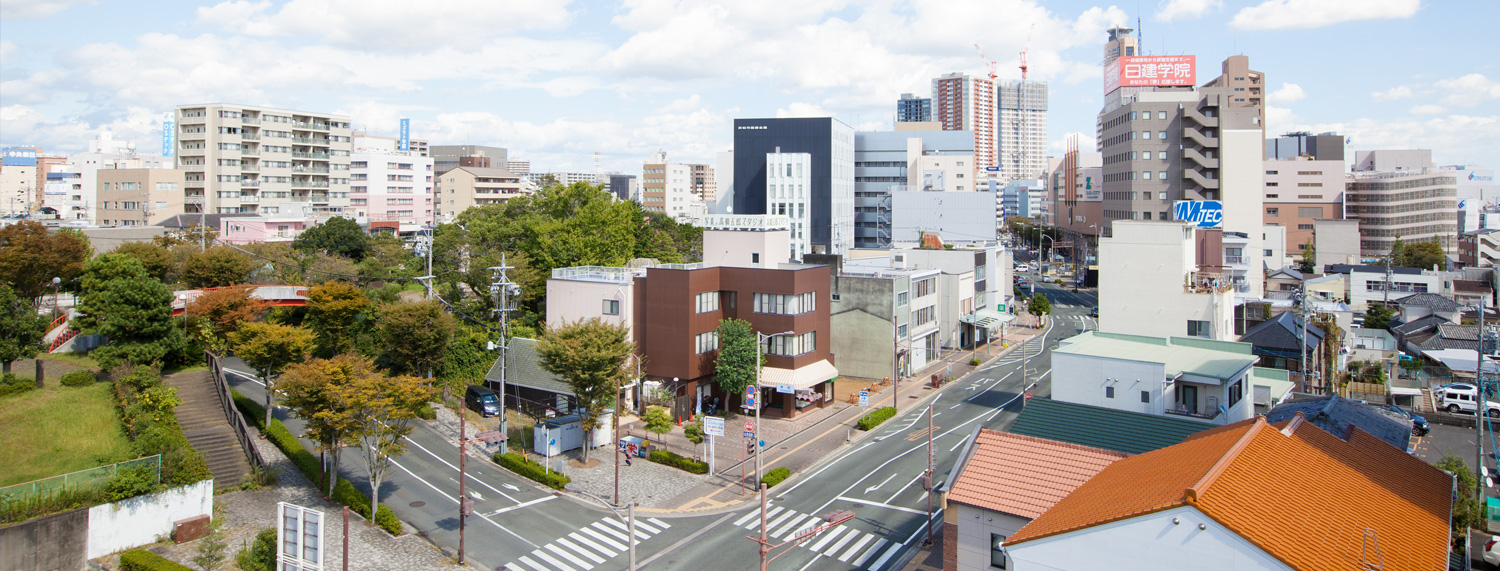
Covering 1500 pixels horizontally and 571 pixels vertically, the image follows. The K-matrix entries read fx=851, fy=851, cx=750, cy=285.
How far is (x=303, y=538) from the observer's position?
22.0 m

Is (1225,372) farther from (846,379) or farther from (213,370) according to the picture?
(213,370)

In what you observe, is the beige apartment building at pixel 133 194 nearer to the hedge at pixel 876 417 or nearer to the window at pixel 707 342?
the window at pixel 707 342

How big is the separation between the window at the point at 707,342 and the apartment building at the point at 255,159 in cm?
7880

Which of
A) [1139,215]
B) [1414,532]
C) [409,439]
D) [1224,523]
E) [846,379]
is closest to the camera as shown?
[1224,523]

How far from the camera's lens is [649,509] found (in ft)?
119

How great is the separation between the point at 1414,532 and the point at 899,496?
68.3ft

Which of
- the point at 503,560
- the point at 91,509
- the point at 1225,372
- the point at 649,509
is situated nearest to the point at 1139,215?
the point at 1225,372

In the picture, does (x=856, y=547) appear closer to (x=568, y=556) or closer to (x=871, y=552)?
(x=871, y=552)

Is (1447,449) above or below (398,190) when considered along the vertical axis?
below

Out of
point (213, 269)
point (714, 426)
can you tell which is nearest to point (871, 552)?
point (714, 426)

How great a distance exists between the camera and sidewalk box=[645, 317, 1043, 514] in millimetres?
37906

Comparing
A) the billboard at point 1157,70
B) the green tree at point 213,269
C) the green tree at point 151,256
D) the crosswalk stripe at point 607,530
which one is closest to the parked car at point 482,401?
the crosswalk stripe at point 607,530

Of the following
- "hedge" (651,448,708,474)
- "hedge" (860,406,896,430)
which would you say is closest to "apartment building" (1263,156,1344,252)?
"hedge" (860,406,896,430)

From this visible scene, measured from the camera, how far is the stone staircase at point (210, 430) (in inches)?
1468
